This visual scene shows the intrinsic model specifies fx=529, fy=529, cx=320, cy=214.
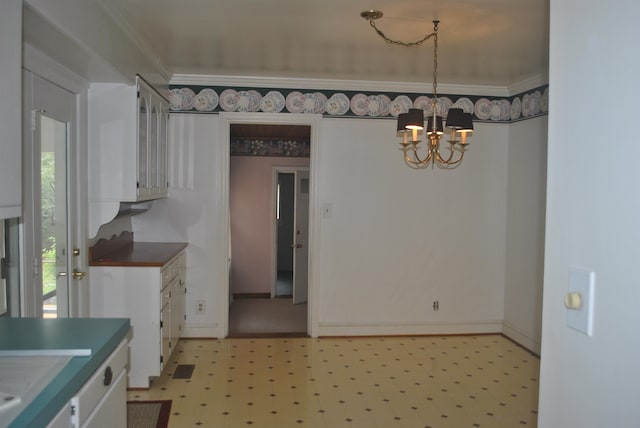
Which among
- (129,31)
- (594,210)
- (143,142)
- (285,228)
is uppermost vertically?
(129,31)

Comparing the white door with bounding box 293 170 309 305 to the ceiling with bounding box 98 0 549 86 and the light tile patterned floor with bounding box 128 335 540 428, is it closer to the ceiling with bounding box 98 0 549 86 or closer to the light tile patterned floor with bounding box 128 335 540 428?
the light tile patterned floor with bounding box 128 335 540 428

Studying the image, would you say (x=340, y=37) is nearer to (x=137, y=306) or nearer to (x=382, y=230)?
(x=382, y=230)

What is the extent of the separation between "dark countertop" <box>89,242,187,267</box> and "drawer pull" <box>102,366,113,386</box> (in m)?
1.86

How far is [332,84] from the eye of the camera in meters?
4.99

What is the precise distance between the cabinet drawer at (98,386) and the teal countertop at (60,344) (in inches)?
1.2

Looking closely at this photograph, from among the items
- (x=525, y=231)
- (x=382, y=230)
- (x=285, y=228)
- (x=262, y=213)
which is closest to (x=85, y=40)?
(x=382, y=230)

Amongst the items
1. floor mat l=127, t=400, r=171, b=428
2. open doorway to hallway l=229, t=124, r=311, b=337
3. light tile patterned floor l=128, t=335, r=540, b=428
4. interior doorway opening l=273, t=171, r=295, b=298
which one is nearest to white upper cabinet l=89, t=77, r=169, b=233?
floor mat l=127, t=400, r=171, b=428

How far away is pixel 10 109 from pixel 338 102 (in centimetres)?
358

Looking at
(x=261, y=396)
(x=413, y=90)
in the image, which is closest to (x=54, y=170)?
(x=261, y=396)

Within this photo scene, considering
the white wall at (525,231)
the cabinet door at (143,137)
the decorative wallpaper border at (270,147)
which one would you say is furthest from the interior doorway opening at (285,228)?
the cabinet door at (143,137)

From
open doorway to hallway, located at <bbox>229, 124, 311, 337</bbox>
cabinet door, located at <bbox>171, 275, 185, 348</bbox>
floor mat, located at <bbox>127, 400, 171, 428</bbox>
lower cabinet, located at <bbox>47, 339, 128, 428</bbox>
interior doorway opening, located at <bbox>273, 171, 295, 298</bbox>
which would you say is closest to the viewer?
lower cabinet, located at <bbox>47, 339, 128, 428</bbox>

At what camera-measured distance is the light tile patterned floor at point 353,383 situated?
3383mm

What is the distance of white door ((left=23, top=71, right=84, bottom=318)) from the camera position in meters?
2.70

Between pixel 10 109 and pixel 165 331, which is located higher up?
pixel 10 109
